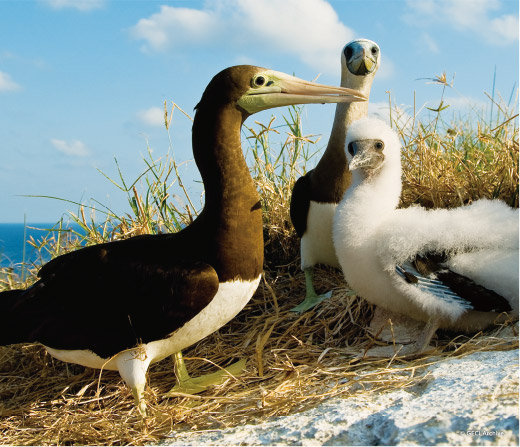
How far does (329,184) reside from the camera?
11.9 feet

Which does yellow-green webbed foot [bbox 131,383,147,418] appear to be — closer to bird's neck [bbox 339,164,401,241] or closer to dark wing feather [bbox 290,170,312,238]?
bird's neck [bbox 339,164,401,241]

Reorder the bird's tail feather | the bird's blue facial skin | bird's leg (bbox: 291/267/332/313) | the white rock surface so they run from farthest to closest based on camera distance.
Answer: the bird's blue facial skin < bird's leg (bbox: 291/267/332/313) < the bird's tail feather < the white rock surface

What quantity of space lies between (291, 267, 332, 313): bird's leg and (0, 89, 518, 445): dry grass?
A: 67 millimetres

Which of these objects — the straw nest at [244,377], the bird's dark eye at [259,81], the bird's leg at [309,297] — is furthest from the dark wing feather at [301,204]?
the bird's dark eye at [259,81]

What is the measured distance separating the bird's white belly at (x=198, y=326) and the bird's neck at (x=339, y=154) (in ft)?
3.71

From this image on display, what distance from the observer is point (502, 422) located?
159 cm

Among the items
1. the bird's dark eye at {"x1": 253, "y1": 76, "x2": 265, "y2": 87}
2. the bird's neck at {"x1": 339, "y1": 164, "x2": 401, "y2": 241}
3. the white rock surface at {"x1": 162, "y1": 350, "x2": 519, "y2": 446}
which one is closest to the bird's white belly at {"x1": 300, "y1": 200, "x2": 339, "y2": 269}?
the bird's neck at {"x1": 339, "y1": 164, "x2": 401, "y2": 241}

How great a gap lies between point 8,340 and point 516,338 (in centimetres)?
240

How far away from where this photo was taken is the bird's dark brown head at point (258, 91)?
8.56ft

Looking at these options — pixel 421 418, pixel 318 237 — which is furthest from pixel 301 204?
pixel 421 418

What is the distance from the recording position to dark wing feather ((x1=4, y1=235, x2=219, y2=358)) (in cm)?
256

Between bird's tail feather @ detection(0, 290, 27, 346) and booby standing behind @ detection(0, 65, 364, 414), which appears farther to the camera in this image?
bird's tail feather @ detection(0, 290, 27, 346)

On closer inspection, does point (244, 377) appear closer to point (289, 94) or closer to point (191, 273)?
point (191, 273)

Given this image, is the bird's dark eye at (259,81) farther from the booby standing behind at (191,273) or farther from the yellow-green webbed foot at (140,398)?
the yellow-green webbed foot at (140,398)
